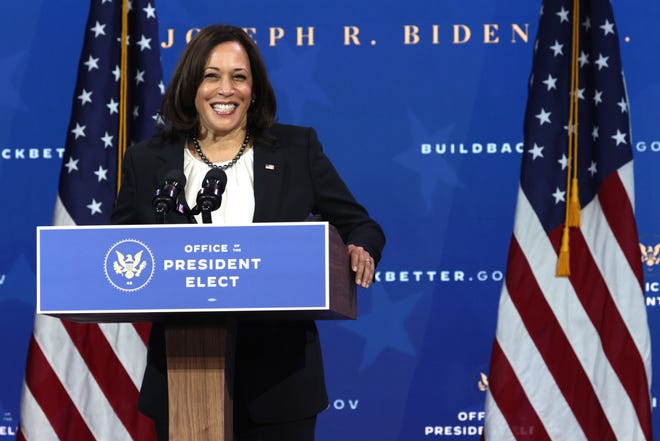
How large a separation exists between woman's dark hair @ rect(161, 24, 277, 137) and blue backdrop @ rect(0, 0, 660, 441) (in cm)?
201

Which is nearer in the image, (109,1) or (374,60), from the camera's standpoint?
(109,1)

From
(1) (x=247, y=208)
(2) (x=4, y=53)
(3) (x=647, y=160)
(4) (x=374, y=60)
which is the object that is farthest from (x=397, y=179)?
(1) (x=247, y=208)

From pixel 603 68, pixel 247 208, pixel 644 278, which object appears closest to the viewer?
pixel 247 208

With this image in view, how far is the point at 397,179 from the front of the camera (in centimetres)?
437

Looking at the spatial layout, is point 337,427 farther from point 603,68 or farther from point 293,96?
point 603,68

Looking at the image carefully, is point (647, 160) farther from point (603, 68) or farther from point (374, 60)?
point (374, 60)

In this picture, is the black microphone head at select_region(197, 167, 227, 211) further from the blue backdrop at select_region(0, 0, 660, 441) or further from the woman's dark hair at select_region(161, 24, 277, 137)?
the blue backdrop at select_region(0, 0, 660, 441)

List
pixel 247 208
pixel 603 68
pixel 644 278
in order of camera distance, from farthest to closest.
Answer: pixel 644 278
pixel 603 68
pixel 247 208

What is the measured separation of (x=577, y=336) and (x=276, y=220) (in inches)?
79.0

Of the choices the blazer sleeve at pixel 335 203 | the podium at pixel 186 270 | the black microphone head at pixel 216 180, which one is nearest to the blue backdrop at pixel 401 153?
the blazer sleeve at pixel 335 203

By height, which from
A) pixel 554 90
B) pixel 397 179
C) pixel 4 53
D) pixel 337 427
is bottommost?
pixel 337 427

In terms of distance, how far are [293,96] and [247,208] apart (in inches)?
87.1

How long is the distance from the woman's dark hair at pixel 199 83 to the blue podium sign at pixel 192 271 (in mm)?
612

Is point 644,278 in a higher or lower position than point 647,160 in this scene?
lower
